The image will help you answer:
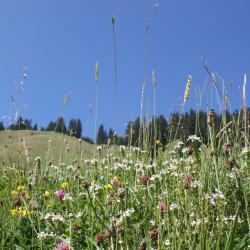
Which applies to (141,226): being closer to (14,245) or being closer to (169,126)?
(14,245)

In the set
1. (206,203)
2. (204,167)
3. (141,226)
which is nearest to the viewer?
(206,203)

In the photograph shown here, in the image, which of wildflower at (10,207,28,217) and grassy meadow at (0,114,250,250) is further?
wildflower at (10,207,28,217)

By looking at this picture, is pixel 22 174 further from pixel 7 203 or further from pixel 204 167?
pixel 204 167

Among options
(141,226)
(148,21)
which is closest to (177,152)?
(148,21)

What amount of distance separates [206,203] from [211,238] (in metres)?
0.18

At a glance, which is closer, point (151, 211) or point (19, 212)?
point (151, 211)

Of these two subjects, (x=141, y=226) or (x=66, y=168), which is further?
(x=66, y=168)

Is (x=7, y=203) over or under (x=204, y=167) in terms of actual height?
under

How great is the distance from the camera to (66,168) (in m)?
6.53

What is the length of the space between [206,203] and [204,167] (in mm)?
555

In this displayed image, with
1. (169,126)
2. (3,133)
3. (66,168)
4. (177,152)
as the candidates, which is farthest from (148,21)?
(3,133)

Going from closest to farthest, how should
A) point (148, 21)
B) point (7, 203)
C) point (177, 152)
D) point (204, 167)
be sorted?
point (204, 167) < point (148, 21) < point (7, 203) < point (177, 152)

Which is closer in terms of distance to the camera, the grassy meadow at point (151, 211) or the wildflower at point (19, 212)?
the grassy meadow at point (151, 211)

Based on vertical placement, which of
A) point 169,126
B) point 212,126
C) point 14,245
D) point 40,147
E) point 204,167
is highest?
point 40,147
